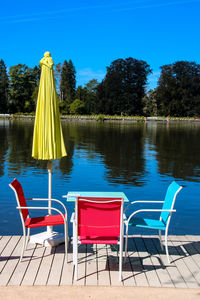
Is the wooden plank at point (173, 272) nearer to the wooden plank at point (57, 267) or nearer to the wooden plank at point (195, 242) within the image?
the wooden plank at point (195, 242)

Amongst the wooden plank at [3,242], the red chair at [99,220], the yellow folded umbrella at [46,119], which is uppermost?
the yellow folded umbrella at [46,119]

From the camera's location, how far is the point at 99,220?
10.7 feet

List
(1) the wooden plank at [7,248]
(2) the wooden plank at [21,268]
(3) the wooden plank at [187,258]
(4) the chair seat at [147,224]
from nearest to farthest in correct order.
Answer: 1. (2) the wooden plank at [21,268]
2. (3) the wooden plank at [187,258]
3. (1) the wooden plank at [7,248]
4. (4) the chair seat at [147,224]

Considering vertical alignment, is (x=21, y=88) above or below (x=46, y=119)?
above

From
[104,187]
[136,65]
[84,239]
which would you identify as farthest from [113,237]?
[136,65]

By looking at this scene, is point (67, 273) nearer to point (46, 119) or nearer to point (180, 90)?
point (46, 119)

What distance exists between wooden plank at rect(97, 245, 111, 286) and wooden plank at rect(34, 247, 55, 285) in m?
0.57

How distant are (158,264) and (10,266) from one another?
174 cm

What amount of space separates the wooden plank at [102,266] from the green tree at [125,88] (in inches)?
2786

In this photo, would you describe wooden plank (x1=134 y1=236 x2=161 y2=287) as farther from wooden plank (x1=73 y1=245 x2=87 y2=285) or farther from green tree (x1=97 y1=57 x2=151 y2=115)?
green tree (x1=97 y1=57 x2=151 y2=115)

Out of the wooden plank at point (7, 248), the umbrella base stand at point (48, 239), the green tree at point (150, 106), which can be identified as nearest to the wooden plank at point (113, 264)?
the umbrella base stand at point (48, 239)

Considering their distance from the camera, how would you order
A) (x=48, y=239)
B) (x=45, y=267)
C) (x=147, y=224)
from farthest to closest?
(x=48, y=239), (x=147, y=224), (x=45, y=267)

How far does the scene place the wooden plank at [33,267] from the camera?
318 centimetres

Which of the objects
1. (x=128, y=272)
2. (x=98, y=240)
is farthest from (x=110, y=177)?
(x=98, y=240)
